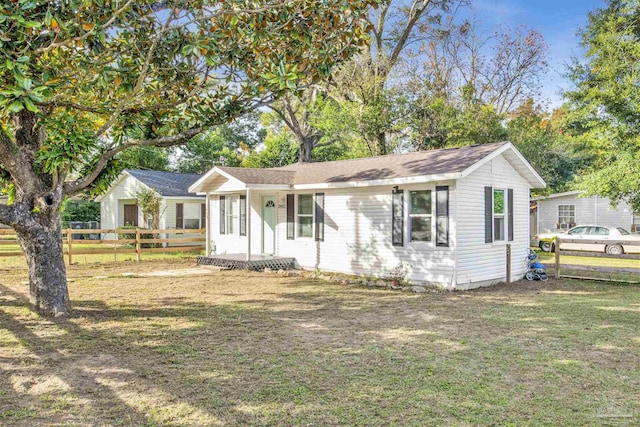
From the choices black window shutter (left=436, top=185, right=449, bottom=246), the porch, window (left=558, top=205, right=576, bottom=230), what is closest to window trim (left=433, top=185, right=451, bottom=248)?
black window shutter (left=436, top=185, right=449, bottom=246)

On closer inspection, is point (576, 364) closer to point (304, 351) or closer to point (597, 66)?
point (304, 351)

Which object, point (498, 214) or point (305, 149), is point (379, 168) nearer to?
point (498, 214)

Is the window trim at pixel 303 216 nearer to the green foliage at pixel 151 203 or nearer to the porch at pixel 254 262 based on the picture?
the porch at pixel 254 262

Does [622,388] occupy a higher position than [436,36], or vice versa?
[436,36]

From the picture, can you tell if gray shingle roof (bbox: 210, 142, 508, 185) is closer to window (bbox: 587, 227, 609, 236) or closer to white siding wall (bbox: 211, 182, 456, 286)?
white siding wall (bbox: 211, 182, 456, 286)

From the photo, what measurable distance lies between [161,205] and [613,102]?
63.4 ft

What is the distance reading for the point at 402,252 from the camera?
454 inches

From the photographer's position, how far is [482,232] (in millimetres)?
11281

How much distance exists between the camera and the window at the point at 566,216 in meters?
25.4

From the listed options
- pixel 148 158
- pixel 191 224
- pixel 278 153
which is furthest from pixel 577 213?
pixel 148 158

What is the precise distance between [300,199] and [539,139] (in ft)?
48.0

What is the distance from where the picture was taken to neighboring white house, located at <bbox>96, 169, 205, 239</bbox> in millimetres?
22562

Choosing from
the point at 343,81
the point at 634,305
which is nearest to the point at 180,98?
the point at 634,305

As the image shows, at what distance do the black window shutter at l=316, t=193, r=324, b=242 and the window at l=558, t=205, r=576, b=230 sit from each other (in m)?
17.7
